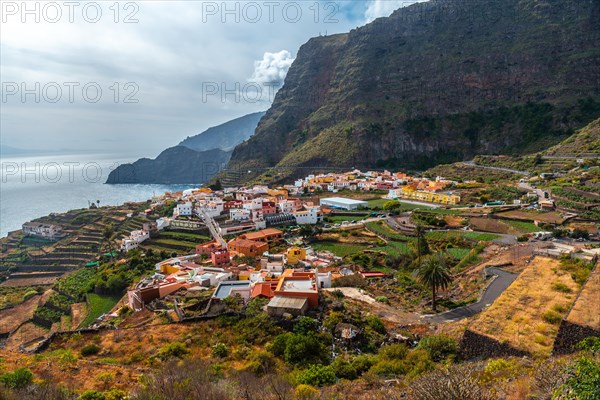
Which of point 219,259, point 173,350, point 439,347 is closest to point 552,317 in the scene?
point 439,347

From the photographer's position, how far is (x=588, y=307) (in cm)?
902

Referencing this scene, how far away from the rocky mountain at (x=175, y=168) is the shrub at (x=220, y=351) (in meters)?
148

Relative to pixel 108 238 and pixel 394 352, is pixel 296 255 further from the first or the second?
pixel 108 238

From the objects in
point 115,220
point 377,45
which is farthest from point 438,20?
point 115,220

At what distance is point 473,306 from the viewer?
14844 mm

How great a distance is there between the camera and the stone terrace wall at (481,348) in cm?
911

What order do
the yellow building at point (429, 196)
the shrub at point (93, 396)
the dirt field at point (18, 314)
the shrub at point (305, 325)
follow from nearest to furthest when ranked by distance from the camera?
1. the shrub at point (93, 396)
2. the shrub at point (305, 325)
3. the dirt field at point (18, 314)
4. the yellow building at point (429, 196)

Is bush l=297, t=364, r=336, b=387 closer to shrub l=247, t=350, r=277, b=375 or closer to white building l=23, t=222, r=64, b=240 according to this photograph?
shrub l=247, t=350, r=277, b=375

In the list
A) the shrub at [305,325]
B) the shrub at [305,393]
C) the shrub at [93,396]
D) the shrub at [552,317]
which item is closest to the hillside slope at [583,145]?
the shrub at [552,317]

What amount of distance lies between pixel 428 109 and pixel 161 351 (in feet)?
313

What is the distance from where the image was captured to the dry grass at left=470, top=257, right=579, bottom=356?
9.24m

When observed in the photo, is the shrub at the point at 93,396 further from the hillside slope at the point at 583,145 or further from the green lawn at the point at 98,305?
the hillside slope at the point at 583,145

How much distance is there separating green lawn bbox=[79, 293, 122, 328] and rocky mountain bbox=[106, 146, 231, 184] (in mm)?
129156

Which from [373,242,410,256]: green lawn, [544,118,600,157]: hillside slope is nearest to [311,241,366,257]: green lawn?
[373,242,410,256]: green lawn
